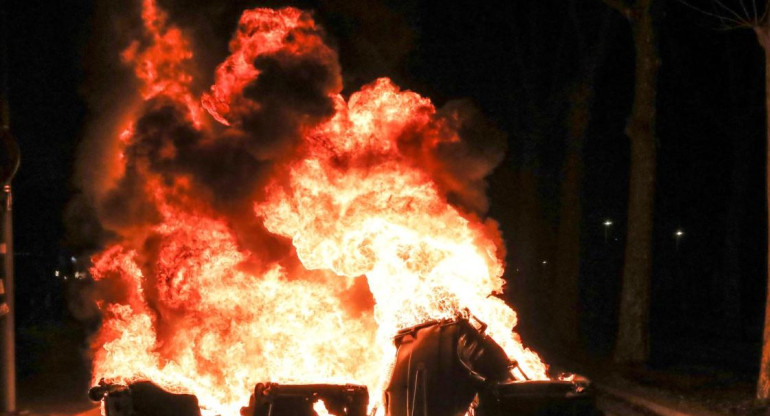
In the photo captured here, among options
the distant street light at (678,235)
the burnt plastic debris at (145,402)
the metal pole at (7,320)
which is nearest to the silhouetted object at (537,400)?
the burnt plastic debris at (145,402)

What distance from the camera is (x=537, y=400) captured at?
23.4 ft

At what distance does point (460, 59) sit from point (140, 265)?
15804mm

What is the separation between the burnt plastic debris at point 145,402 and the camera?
760cm

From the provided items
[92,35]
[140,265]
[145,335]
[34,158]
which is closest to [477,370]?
[145,335]

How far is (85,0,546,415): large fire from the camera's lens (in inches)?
378

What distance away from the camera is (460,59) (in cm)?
2550

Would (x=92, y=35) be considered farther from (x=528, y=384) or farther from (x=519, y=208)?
(x=519, y=208)

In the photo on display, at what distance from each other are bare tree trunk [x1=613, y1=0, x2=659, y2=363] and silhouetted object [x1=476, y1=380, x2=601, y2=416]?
11305 millimetres

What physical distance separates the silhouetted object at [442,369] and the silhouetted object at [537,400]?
15cm

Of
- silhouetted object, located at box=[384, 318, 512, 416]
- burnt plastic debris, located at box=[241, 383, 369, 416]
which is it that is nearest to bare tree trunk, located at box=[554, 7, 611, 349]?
silhouetted object, located at box=[384, 318, 512, 416]

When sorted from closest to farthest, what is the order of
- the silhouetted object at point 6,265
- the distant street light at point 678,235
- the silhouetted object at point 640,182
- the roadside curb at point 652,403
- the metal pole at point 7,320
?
the silhouetted object at point 6,265 < the metal pole at point 7,320 < the roadside curb at point 652,403 < the silhouetted object at point 640,182 < the distant street light at point 678,235

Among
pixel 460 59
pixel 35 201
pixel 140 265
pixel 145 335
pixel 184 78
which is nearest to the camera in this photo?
pixel 145 335

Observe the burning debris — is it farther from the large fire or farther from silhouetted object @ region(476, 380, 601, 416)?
the large fire

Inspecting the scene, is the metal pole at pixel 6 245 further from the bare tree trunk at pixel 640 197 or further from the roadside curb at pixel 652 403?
the bare tree trunk at pixel 640 197
